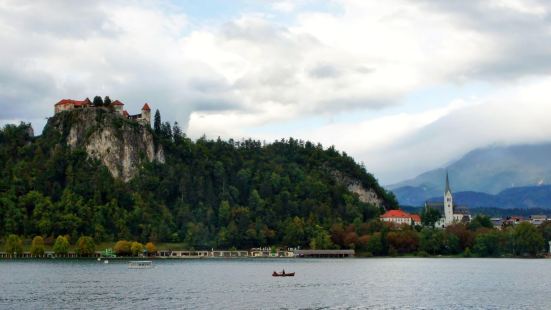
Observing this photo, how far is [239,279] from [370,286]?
88.7ft

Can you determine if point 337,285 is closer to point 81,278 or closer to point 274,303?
point 274,303

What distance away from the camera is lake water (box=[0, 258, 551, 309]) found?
98888 mm

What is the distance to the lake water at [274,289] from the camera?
324 ft

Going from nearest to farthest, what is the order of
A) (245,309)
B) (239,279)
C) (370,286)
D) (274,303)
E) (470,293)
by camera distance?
(245,309) → (274,303) → (470,293) → (370,286) → (239,279)

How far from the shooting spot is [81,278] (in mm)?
145125

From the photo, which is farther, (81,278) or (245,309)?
(81,278)

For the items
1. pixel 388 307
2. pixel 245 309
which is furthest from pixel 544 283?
pixel 245 309

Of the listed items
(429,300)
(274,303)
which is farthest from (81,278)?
(429,300)

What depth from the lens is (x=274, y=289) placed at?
12106 centimetres

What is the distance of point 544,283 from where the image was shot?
13212cm

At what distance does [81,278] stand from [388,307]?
68109 millimetres

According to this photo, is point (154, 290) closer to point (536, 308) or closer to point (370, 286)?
point (370, 286)

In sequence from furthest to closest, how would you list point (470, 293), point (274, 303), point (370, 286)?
point (370, 286) < point (470, 293) < point (274, 303)

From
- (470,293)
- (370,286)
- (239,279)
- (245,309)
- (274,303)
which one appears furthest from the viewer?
(239,279)
